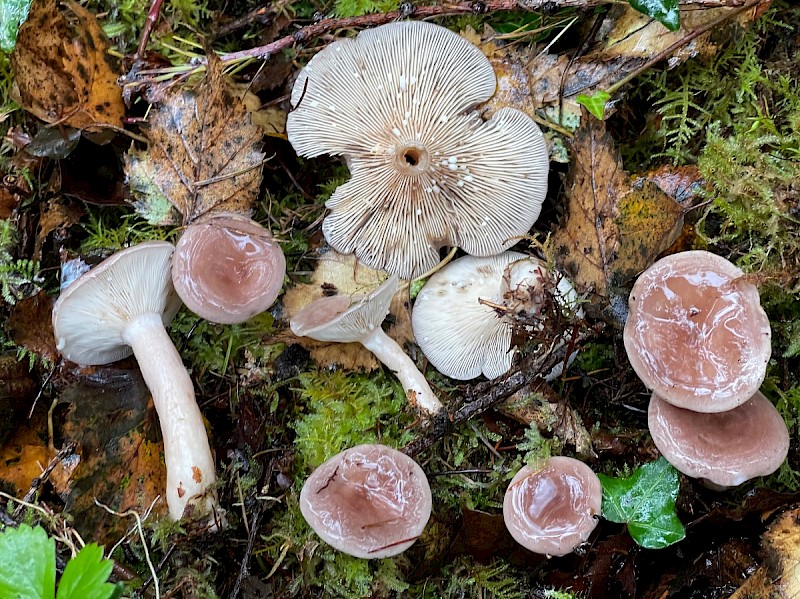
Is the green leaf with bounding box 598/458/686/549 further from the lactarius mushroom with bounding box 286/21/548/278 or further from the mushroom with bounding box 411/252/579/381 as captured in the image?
the lactarius mushroom with bounding box 286/21/548/278

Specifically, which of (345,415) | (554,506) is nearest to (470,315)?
(345,415)

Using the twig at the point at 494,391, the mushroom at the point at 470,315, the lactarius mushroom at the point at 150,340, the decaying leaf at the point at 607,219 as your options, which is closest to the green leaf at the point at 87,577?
the lactarius mushroom at the point at 150,340

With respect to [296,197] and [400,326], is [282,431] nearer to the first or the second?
[400,326]

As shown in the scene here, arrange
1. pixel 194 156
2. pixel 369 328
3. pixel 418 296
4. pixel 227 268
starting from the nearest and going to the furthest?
pixel 227 268 < pixel 369 328 < pixel 194 156 < pixel 418 296

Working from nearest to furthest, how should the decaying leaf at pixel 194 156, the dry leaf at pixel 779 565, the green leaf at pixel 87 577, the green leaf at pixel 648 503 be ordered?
1. the green leaf at pixel 87 577
2. the dry leaf at pixel 779 565
3. the green leaf at pixel 648 503
4. the decaying leaf at pixel 194 156

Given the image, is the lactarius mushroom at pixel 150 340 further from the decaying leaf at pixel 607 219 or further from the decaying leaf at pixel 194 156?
the decaying leaf at pixel 607 219

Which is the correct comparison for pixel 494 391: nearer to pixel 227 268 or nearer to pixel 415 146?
pixel 415 146

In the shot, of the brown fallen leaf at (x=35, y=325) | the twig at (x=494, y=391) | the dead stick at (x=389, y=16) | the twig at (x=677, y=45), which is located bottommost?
the twig at (x=494, y=391)

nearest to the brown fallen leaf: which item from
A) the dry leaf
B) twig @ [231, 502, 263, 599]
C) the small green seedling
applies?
the small green seedling
